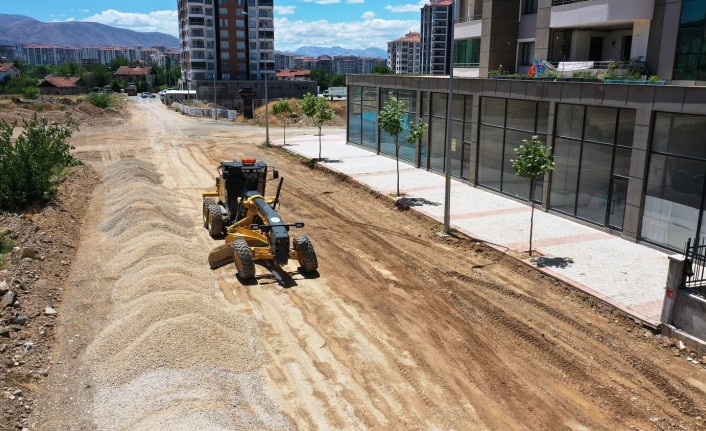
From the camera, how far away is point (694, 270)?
12.5 m

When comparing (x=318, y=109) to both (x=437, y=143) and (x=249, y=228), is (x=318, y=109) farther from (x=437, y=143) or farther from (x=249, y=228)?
(x=249, y=228)

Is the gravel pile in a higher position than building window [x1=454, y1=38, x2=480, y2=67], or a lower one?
lower

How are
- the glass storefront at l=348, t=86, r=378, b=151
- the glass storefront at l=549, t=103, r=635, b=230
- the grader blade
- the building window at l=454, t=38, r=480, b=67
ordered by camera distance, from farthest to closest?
the glass storefront at l=348, t=86, r=378, b=151 → the building window at l=454, t=38, r=480, b=67 → the glass storefront at l=549, t=103, r=635, b=230 → the grader blade

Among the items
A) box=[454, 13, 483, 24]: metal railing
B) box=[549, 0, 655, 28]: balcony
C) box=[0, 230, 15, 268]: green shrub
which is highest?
box=[454, 13, 483, 24]: metal railing

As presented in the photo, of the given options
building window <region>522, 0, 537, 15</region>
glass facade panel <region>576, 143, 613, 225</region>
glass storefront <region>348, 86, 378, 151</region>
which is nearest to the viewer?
glass facade panel <region>576, 143, 613, 225</region>

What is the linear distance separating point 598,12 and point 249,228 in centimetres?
1816

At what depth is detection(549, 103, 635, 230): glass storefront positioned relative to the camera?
18231 millimetres

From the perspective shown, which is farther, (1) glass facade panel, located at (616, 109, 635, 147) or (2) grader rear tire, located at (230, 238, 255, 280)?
(1) glass facade panel, located at (616, 109, 635, 147)

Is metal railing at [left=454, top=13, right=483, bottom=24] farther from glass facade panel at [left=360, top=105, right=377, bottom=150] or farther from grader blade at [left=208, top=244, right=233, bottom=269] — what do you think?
grader blade at [left=208, top=244, right=233, bottom=269]

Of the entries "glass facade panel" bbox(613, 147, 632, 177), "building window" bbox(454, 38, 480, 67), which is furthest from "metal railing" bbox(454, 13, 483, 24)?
"glass facade panel" bbox(613, 147, 632, 177)

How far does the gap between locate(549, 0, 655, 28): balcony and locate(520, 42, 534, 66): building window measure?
3.68 meters

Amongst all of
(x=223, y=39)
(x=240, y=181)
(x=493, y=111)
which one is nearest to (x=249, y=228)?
(x=240, y=181)

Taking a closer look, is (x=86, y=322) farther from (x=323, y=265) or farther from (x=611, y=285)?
(x=611, y=285)

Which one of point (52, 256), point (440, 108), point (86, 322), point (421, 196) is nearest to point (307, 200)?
point (421, 196)
